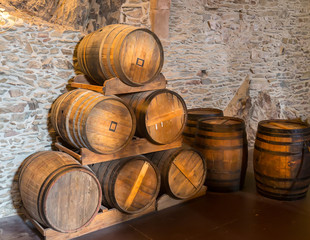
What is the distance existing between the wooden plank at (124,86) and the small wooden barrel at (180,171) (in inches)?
29.2

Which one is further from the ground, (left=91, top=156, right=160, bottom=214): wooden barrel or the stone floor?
(left=91, top=156, right=160, bottom=214): wooden barrel

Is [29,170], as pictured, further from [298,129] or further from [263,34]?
[263,34]

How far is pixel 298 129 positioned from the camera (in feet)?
12.1

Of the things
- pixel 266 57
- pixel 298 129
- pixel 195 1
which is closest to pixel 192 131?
pixel 298 129

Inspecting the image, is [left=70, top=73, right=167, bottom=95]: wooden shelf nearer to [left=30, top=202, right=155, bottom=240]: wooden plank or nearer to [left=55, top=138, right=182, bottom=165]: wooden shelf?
[left=55, top=138, right=182, bottom=165]: wooden shelf

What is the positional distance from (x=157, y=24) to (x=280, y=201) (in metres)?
2.71

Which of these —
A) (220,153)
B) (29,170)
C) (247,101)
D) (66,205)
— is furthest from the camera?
(247,101)

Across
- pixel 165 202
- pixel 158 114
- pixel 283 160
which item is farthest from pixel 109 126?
pixel 283 160

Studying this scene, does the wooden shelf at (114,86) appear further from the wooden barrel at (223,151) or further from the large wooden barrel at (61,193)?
the wooden barrel at (223,151)

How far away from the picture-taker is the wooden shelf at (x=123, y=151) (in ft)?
10.1

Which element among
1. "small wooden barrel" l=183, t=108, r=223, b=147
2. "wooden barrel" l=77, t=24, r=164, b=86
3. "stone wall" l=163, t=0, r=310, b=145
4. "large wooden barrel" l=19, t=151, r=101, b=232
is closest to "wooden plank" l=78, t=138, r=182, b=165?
"large wooden barrel" l=19, t=151, r=101, b=232

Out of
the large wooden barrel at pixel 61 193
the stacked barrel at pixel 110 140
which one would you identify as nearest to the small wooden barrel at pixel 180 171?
the stacked barrel at pixel 110 140

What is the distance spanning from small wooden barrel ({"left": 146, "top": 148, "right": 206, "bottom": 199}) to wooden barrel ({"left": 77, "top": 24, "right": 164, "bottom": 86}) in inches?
34.1

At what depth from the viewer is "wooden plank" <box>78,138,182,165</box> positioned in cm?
307
